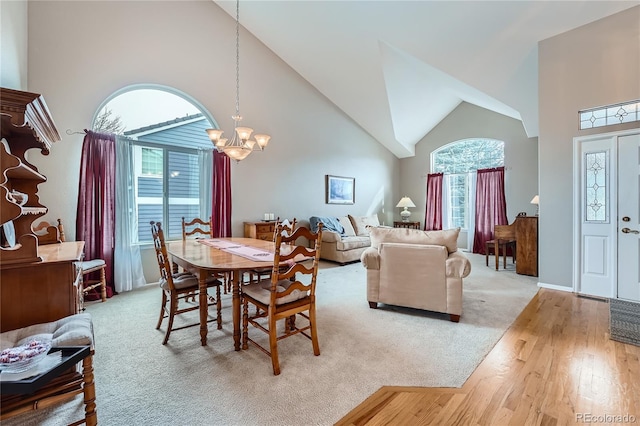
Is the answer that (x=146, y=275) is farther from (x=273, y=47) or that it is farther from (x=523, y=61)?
(x=523, y=61)

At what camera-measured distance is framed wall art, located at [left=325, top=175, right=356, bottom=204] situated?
6.63 metres

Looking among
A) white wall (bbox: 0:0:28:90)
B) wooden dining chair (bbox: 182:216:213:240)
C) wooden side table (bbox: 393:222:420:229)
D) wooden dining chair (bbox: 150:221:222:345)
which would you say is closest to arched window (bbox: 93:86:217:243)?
wooden dining chair (bbox: 182:216:213:240)

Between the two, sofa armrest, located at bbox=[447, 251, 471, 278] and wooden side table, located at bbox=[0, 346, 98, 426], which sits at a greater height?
sofa armrest, located at bbox=[447, 251, 471, 278]

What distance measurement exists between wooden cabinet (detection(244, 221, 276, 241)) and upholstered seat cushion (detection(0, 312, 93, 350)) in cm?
333

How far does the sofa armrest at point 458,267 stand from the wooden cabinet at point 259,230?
300cm

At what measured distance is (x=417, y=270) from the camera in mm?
2912

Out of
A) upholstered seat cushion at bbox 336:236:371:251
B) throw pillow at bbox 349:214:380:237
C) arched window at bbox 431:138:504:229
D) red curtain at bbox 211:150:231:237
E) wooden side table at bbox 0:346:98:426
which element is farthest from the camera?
arched window at bbox 431:138:504:229

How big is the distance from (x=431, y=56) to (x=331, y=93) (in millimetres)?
2384

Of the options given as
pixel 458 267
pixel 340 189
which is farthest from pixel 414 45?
pixel 458 267

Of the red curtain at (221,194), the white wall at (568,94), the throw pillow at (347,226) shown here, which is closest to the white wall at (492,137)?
the throw pillow at (347,226)

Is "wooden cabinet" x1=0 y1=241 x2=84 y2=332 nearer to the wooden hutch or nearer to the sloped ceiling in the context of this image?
the wooden hutch

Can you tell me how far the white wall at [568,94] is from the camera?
3.27 m

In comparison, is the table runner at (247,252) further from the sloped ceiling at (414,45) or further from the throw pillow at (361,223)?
the throw pillow at (361,223)

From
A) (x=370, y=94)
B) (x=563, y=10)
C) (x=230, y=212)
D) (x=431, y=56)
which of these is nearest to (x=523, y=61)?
(x=563, y=10)
